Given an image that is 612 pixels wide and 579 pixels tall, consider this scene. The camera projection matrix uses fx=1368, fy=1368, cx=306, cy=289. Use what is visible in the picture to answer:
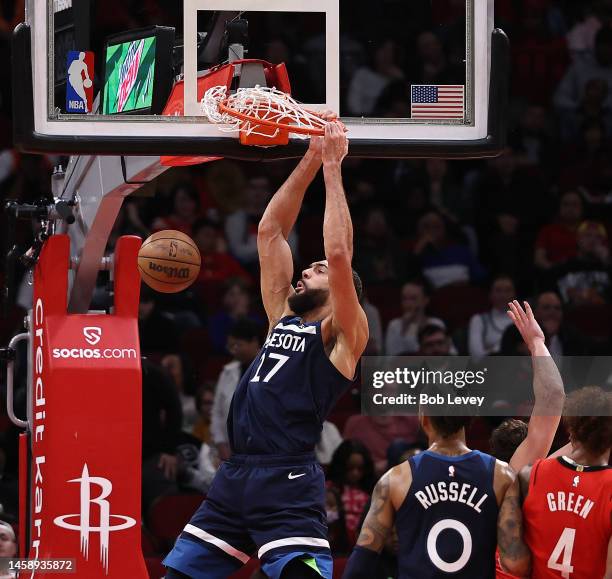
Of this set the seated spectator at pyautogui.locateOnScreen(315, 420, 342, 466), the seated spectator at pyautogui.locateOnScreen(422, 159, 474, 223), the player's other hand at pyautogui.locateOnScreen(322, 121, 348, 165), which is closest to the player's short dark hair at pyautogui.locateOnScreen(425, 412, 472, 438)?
the player's other hand at pyautogui.locateOnScreen(322, 121, 348, 165)

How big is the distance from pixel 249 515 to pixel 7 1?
8263mm

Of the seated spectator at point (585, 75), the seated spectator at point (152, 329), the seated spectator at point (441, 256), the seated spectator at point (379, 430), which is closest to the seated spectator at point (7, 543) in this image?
the seated spectator at point (379, 430)

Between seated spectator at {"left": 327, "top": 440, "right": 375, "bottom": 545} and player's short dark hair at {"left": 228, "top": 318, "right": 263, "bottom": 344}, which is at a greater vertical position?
player's short dark hair at {"left": 228, "top": 318, "right": 263, "bottom": 344}

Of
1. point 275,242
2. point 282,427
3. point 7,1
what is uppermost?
point 7,1

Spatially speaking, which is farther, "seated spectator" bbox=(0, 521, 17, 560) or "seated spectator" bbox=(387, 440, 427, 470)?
"seated spectator" bbox=(387, 440, 427, 470)

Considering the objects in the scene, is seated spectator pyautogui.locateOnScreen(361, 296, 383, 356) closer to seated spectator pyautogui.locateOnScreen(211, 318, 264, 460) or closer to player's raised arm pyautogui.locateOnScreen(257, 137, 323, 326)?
seated spectator pyautogui.locateOnScreen(211, 318, 264, 460)

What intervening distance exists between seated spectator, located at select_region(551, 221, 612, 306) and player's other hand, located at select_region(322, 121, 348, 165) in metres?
6.49

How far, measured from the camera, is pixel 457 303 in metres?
11.8

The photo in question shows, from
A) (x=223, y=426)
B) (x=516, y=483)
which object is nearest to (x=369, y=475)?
(x=223, y=426)

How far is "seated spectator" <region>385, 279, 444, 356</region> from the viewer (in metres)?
11.1

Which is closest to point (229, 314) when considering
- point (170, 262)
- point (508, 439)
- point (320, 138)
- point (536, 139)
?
point (536, 139)

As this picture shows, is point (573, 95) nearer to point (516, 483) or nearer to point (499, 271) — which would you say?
point (499, 271)

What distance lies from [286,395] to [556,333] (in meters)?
5.75

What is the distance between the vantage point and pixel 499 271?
40.4 feet
